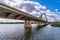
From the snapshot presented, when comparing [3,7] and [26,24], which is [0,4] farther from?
[26,24]

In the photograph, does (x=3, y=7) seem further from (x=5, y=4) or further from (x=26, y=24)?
(x=26, y=24)

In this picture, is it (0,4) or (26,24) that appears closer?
(0,4)

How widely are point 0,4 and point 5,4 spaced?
1.98 meters

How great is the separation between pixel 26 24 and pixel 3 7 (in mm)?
58966

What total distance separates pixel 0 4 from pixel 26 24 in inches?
2368

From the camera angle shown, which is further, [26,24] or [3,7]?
[26,24]

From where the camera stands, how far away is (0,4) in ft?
98.8

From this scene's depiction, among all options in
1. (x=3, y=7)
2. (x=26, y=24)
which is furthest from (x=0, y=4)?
(x=26, y=24)

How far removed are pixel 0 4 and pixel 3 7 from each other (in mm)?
1262

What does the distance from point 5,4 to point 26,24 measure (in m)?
58.3

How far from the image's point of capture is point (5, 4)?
1259 inches

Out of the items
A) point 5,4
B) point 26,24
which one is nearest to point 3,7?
point 5,4

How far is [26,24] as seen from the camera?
8994 cm

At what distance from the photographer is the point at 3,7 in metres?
31.2
